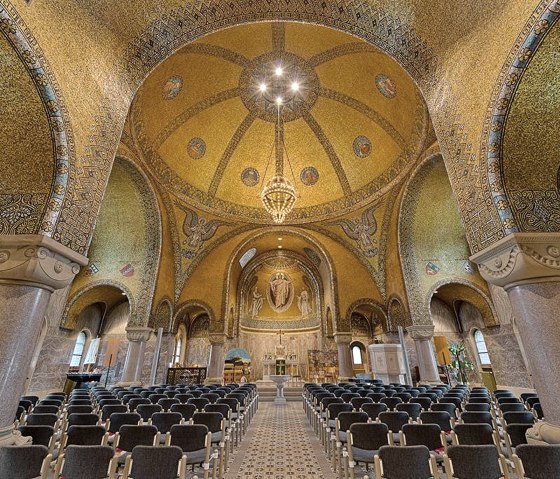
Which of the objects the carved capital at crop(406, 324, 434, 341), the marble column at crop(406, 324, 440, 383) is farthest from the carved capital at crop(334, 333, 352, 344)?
the carved capital at crop(406, 324, 434, 341)

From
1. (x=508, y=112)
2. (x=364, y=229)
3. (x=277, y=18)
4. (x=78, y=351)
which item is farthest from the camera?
(x=78, y=351)

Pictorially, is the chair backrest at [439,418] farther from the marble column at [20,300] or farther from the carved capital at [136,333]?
the carved capital at [136,333]

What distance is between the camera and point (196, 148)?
1398 cm

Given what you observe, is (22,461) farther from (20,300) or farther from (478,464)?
(478,464)

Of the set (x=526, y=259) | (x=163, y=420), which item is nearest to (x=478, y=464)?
(x=526, y=259)

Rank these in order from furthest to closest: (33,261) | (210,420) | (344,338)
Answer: (344,338)
(210,420)
(33,261)

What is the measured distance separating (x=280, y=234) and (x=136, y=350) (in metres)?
9.76

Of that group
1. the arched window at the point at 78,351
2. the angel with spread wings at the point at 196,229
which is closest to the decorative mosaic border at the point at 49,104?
the angel with spread wings at the point at 196,229

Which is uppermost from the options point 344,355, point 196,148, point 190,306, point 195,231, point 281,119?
point 281,119

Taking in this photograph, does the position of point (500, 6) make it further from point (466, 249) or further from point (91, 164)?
point (466, 249)

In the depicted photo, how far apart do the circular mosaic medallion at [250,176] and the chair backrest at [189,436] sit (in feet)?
43.9

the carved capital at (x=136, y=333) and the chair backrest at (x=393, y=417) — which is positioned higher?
the carved capital at (x=136, y=333)

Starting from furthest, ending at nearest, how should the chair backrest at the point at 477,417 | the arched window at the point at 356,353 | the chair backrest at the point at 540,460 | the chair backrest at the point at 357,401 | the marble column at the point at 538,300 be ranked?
the arched window at the point at 356,353
the chair backrest at the point at 357,401
the chair backrest at the point at 477,417
the marble column at the point at 538,300
the chair backrest at the point at 540,460

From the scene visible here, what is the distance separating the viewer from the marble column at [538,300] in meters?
3.45
